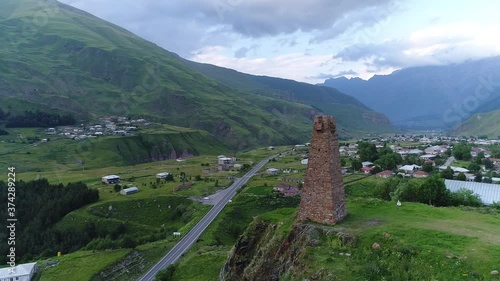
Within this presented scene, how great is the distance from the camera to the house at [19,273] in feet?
203

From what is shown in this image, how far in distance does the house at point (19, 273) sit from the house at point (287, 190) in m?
52.9

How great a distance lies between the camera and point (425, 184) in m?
47.9

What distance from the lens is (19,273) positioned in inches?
2457

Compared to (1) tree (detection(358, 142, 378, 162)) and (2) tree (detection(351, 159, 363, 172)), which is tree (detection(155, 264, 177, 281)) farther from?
(1) tree (detection(358, 142, 378, 162))

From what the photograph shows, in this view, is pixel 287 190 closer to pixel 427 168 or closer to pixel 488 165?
pixel 427 168

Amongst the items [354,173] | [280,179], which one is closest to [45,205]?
[280,179]

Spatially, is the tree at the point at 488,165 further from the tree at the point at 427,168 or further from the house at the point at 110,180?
the house at the point at 110,180

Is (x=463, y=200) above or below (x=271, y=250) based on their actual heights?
below

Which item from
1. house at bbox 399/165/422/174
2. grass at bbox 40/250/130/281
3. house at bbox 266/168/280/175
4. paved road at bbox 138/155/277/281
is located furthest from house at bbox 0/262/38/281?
house at bbox 399/165/422/174

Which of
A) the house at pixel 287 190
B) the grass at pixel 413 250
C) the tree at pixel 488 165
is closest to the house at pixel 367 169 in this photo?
the house at pixel 287 190

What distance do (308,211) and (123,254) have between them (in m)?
49.6

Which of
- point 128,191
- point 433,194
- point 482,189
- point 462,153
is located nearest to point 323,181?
point 433,194

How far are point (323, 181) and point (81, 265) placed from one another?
5475cm

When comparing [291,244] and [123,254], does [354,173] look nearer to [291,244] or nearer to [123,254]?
[123,254]
